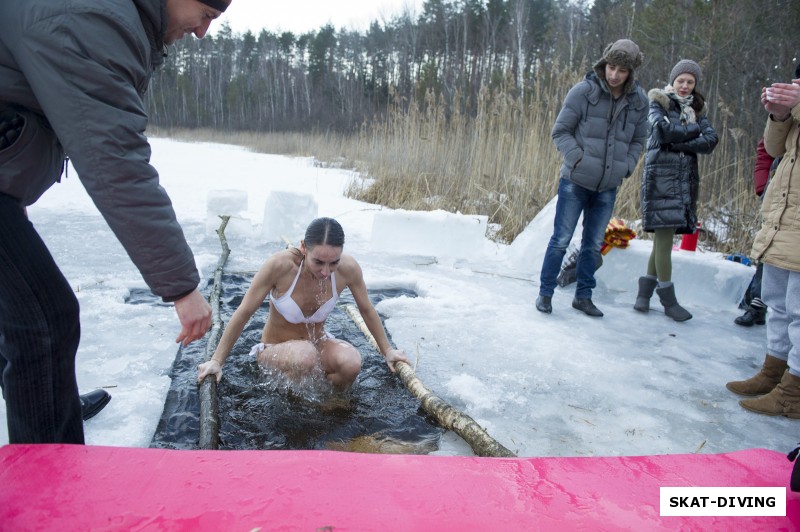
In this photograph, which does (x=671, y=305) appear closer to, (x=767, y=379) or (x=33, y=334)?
(x=767, y=379)

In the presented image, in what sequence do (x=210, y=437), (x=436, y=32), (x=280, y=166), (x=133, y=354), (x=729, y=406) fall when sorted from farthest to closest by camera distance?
(x=436, y=32)
(x=280, y=166)
(x=133, y=354)
(x=729, y=406)
(x=210, y=437)

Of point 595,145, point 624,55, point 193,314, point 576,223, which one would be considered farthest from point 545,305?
point 193,314

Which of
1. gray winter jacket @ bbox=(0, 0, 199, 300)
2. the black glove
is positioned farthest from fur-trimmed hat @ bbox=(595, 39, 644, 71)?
the black glove

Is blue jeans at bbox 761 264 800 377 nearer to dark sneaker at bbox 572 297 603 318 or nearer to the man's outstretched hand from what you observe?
dark sneaker at bbox 572 297 603 318

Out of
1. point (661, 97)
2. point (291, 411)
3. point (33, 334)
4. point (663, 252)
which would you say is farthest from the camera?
point (663, 252)

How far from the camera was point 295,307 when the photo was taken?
2984 mm

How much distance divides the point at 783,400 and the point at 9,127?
3.27m

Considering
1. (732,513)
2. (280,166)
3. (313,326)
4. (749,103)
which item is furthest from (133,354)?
(280,166)

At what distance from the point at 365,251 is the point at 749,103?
6.26 meters

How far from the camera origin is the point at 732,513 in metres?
1.25

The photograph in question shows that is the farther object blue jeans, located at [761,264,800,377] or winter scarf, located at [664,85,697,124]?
winter scarf, located at [664,85,697,124]

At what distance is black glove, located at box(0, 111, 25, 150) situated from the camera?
1.34m

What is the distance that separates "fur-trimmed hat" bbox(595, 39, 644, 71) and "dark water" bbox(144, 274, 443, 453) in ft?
8.25

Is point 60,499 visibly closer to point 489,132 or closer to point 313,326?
point 313,326
